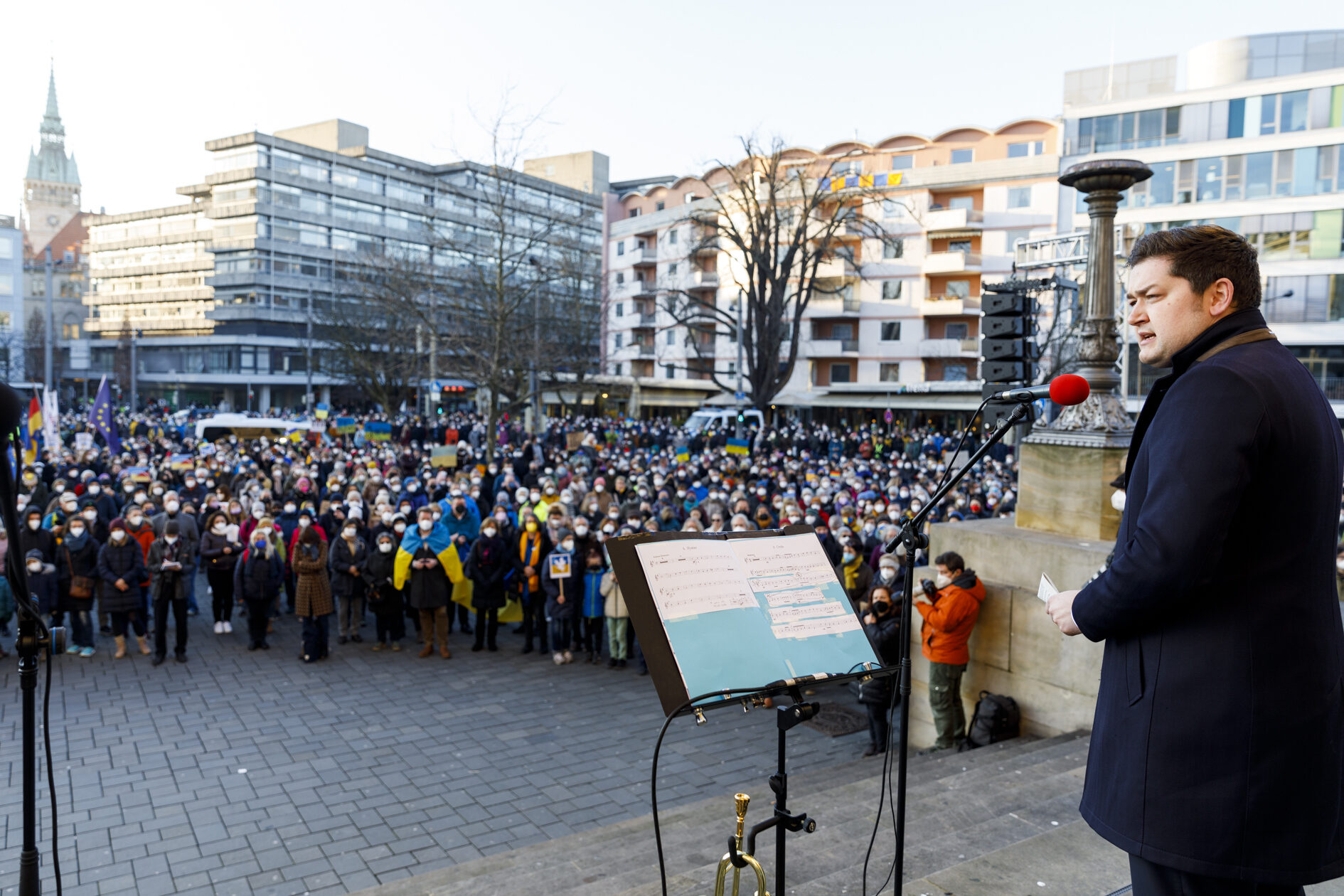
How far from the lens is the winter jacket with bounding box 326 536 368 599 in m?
11.1

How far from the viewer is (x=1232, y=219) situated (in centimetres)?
3709

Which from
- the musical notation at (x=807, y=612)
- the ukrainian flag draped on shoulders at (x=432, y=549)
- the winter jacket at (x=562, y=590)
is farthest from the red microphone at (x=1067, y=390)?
the ukrainian flag draped on shoulders at (x=432, y=549)

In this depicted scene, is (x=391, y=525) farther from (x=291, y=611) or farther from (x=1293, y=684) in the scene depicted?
(x=1293, y=684)

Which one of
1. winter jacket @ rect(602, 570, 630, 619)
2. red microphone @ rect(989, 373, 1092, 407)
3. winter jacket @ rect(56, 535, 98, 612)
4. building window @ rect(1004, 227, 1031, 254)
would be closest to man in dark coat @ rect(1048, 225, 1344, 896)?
red microphone @ rect(989, 373, 1092, 407)

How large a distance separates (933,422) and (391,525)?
41.5m

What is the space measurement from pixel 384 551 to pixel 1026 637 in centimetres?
784

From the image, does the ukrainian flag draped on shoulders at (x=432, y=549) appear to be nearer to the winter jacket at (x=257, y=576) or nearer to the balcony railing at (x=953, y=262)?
the winter jacket at (x=257, y=576)

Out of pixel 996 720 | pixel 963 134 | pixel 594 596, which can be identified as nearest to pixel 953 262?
pixel 963 134

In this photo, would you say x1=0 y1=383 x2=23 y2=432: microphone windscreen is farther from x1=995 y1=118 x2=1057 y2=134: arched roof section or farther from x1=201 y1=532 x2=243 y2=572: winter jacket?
x1=995 y1=118 x2=1057 y2=134: arched roof section

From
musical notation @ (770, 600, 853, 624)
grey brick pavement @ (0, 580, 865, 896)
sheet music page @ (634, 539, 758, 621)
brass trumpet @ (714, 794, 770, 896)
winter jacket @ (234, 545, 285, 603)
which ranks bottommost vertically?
grey brick pavement @ (0, 580, 865, 896)

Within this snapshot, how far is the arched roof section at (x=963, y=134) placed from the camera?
5025 cm

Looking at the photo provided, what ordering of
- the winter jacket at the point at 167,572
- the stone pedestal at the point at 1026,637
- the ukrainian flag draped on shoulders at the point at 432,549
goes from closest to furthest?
the stone pedestal at the point at 1026,637 < the winter jacket at the point at 167,572 < the ukrainian flag draped on shoulders at the point at 432,549

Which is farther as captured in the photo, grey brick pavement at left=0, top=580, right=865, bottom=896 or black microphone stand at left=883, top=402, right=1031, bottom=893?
grey brick pavement at left=0, top=580, right=865, bottom=896

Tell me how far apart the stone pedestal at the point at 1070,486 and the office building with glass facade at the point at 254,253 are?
66422 millimetres
